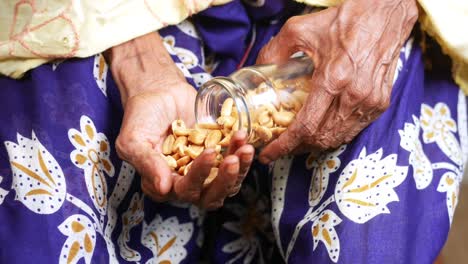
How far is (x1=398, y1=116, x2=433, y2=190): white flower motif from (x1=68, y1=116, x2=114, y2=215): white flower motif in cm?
36

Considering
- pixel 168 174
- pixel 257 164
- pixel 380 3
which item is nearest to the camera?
pixel 168 174

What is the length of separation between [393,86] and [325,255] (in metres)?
0.24

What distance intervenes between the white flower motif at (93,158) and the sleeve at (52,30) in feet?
0.34

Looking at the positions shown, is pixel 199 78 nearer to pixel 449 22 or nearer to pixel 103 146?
pixel 103 146

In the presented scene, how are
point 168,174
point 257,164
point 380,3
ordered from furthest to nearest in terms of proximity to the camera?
point 257,164 < point 380,3 < point 168,174

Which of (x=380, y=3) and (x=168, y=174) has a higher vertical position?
(x=380, y=3)

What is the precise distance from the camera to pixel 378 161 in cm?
68

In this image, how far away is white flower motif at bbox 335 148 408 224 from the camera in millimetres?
657

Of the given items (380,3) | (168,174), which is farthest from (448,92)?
(168,174)

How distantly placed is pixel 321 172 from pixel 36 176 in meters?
0.33

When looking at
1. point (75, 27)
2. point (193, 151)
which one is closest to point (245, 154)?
point (193, 151)

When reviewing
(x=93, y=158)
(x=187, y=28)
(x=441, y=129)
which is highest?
(x=187, y=28)

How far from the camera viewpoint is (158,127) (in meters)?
0.67

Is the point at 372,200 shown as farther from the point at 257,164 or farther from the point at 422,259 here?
the point at 257,164
